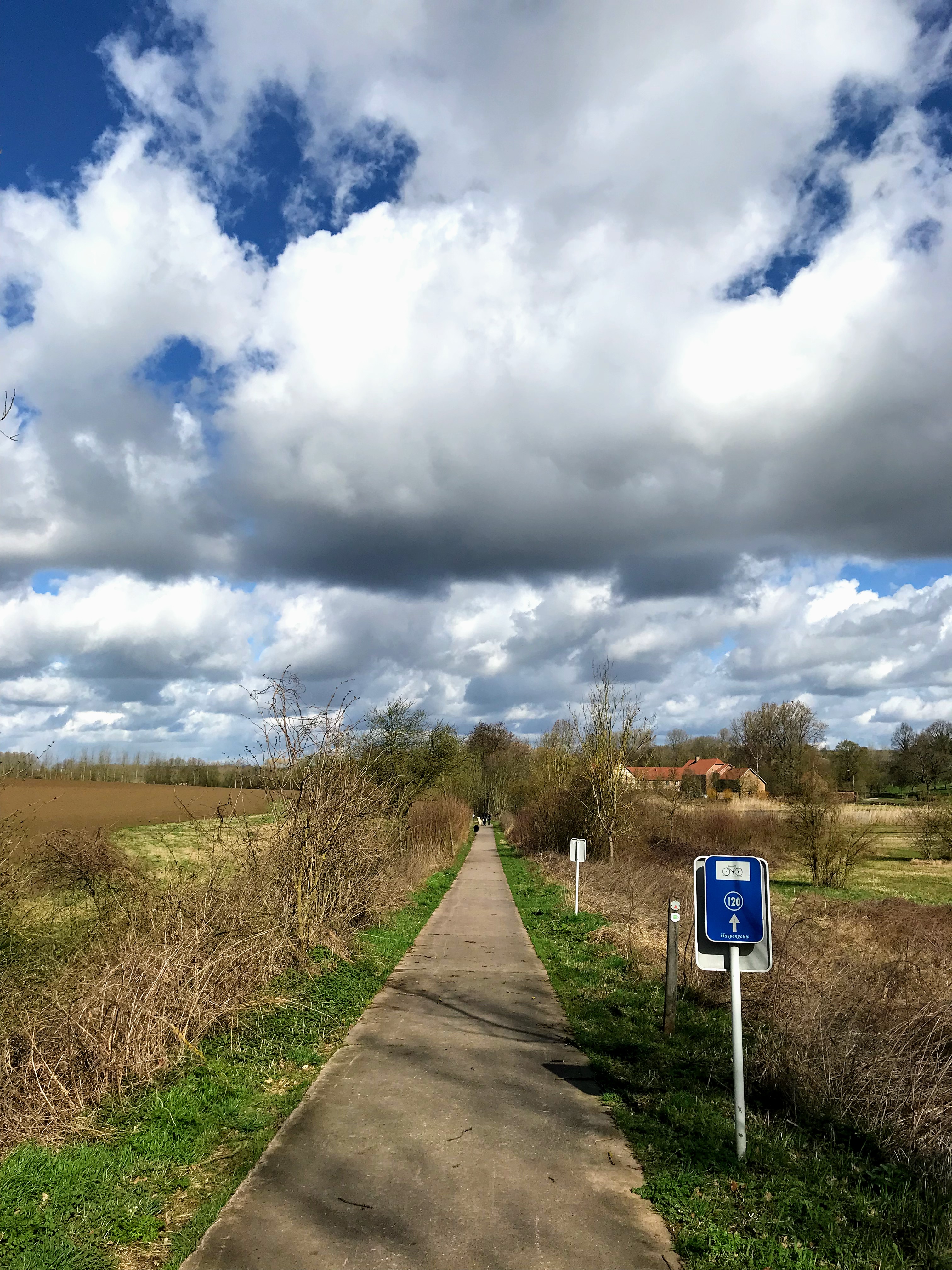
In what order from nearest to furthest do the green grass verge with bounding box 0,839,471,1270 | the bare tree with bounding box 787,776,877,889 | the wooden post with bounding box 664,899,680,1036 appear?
1. the green grass verge with bounding box 0,839,471,1270
2. the wooden post with bounding box 664,899,680,1036
3. the bare tree with bounding box 787,776,877,889

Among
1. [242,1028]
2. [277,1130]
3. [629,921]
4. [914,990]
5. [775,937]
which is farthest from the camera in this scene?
[629,921]

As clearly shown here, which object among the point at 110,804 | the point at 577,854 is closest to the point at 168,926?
the point at 577,854

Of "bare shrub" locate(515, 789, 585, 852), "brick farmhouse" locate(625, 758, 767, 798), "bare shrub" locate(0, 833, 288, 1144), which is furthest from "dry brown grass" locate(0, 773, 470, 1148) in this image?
"brick farmhouse" locate(625, 758, 767, 798)

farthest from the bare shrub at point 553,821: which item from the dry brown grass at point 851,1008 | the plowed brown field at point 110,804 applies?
the plowed brown field at point 110,804

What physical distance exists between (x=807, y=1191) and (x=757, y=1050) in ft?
7.85

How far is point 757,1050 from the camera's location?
293 inches

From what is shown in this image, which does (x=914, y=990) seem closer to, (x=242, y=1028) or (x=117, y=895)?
(x=242, y=1028)

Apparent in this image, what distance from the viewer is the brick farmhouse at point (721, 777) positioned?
216 ft

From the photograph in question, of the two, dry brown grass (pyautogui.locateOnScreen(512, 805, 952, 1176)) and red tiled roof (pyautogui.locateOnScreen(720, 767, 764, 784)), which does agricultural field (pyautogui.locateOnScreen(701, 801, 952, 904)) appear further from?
red tiled roof (pyautogui.locateOnScreen(720, 767, 764, 784))

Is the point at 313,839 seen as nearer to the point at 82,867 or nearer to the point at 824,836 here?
the point at 82,867

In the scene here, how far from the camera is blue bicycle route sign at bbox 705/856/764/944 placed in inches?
233

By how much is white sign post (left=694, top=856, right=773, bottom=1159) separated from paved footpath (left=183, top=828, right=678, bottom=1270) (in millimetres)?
1370

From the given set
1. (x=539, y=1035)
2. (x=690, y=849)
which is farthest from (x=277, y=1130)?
(x=690, y=849)

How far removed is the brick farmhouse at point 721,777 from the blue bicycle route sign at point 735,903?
50.2 meters
